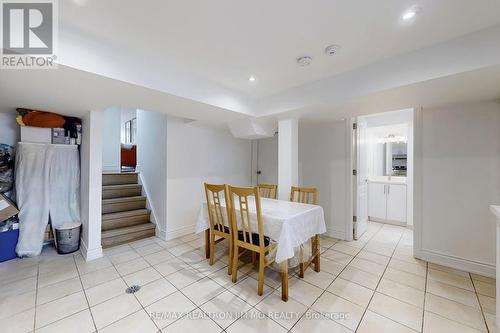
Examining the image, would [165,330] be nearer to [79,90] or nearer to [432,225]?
[79,90]

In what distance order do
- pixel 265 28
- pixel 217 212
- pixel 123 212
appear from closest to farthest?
pixel 265 28 → pixel 217 212 → pixel 123 212

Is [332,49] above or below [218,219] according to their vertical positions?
above

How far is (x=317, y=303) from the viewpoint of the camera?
1.88 metres

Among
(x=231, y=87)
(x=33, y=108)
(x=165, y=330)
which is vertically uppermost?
(x=231, y=87)

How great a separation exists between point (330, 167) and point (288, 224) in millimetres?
2071

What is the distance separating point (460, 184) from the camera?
2.47 m

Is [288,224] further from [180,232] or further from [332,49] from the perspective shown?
[180,232]

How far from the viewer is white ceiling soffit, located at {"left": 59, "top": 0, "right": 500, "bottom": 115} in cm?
136

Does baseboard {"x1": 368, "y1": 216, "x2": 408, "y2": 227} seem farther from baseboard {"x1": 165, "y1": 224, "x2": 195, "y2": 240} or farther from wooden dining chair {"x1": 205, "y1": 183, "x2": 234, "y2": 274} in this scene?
baseboard {"x1": 165, "y1": 224, "x2": 195, "y2": 240}

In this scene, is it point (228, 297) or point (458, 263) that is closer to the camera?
point (228, 297)

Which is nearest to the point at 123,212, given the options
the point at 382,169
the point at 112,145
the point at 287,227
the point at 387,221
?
the point at 112,145

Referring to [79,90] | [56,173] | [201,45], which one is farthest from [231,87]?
[56,173]

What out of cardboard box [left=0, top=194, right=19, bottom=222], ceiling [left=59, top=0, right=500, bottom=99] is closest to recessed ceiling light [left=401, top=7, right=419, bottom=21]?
ceiling [left=59, top=0, right=500, bottom=99]

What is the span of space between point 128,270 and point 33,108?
2.37 metres
